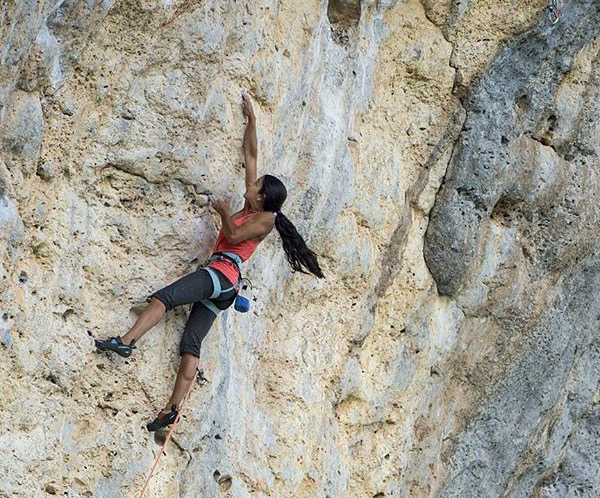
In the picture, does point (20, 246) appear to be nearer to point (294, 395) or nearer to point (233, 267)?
point (233, 267)

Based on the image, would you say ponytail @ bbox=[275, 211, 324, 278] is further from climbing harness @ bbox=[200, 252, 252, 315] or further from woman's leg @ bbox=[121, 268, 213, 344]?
woman's leg @ bbox=[121, 268, 213, 344]

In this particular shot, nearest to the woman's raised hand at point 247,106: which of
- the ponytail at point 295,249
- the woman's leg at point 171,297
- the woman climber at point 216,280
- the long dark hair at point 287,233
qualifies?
the woman climber at point 216,280

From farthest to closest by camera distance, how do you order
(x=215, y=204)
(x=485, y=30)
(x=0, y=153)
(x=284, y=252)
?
(x=485, y=30), (x=284, y=252), (x=215, y=204), (x=0, y=153)

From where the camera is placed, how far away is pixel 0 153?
6715mm

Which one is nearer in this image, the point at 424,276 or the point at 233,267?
the point at 233,267

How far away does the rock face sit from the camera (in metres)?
7.02

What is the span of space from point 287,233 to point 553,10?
115 inches

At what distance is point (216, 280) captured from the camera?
727 centimetres

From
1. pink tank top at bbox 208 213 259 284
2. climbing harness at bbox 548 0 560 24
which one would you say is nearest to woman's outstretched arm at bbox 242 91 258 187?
pink tank top at bbox 208 213 259 284

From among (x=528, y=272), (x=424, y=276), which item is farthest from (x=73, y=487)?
(x=528, y=272)

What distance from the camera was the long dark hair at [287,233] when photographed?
747 cm

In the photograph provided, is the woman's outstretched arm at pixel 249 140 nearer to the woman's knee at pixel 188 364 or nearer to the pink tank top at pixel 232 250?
the pink tank top at pixel 232 250

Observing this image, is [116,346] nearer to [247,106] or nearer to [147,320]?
[147,320]

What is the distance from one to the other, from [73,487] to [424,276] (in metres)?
3.40
